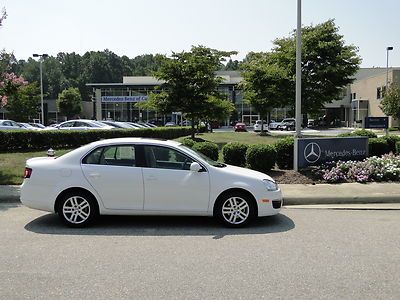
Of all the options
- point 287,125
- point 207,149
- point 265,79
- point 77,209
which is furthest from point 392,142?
point 287,125

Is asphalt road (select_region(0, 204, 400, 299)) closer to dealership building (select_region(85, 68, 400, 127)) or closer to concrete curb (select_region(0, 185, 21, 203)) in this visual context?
concrete curb (select_region(0, 185, 21, 203))

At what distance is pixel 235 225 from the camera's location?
7.00 metres

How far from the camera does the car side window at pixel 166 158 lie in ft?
23.3

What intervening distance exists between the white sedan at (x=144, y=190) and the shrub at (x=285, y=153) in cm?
562

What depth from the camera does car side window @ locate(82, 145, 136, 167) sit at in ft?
23.4

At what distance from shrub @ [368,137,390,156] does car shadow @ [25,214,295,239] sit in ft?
22.9

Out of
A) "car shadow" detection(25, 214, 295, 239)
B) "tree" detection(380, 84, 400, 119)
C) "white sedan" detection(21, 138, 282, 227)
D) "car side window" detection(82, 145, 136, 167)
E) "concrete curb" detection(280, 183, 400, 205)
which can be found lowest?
"car shadow" detection(25, 214, 295, 239)

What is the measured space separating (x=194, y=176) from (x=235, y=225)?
41.6 inches

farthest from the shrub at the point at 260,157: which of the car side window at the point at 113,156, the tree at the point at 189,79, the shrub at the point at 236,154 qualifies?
the tree at the point at 189,79

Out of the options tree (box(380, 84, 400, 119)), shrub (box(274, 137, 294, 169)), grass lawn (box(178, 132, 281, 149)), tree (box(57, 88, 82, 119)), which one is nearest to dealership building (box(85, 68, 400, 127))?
tree (box(57, 88, 82, 119))

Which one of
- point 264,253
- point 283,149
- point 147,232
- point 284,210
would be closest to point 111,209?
point 147,232

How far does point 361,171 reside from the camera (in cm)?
1131

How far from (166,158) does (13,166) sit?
27.4 feet

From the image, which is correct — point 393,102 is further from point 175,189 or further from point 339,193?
point 175,189
